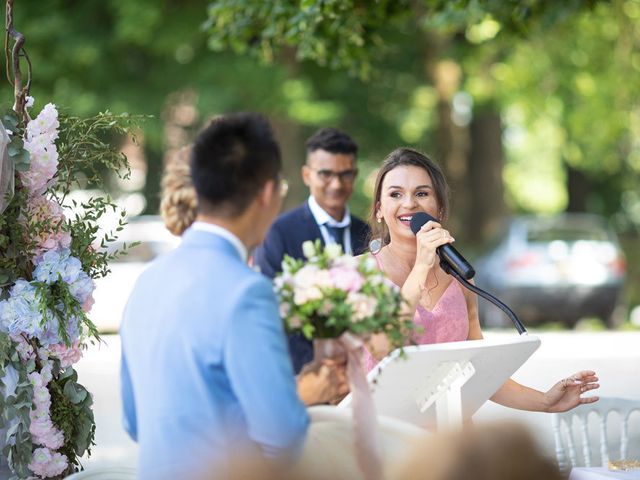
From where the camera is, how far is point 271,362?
9.57 ft

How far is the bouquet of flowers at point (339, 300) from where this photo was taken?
10.6 ft

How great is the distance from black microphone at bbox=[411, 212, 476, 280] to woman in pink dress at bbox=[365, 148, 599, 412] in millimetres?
32

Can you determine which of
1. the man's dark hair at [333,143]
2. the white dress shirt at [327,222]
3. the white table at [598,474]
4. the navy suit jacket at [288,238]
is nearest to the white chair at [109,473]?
the white table at [598,474]

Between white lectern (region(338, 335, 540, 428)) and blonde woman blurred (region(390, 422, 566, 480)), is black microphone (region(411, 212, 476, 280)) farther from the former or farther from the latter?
blonde woman blurred (region(390, 422, 566, 480))

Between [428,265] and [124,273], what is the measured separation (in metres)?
14.3

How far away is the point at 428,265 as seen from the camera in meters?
4.32

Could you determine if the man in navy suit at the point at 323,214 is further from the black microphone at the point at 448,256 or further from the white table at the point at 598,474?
the white table at the point at 598,474

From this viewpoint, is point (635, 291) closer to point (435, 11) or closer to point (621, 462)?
point (435, 11)

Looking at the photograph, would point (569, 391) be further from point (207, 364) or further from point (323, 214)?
point (323, 214)

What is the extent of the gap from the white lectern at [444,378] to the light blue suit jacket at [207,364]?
1.93ft

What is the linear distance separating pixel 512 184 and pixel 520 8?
31.8 meters

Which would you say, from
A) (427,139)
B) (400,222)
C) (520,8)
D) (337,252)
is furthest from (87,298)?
(427,139)

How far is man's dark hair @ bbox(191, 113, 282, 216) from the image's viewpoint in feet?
10.2

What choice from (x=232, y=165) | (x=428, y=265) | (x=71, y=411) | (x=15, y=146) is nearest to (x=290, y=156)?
(x=71, y=411)
